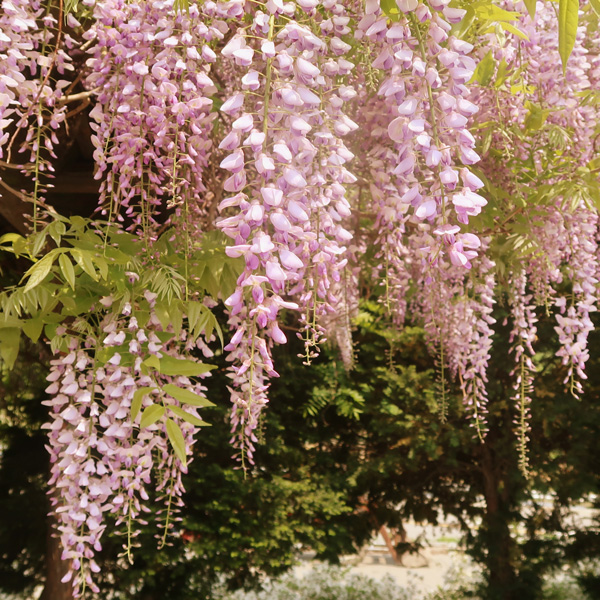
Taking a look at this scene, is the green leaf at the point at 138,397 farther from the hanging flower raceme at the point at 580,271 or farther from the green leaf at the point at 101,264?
the hanging flower raceme at the point at 580,271

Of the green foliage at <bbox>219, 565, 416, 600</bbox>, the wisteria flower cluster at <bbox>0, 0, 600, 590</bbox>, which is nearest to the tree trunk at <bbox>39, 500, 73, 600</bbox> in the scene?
the green foliage at <bbox>219, 565, 416, 600</bbox>

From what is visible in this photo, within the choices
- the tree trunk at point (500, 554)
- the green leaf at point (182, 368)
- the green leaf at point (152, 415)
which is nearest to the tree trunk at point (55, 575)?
the tree trunk at point (500, 554)

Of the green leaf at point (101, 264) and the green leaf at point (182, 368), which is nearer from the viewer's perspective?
the green leaf at point (182, 368)

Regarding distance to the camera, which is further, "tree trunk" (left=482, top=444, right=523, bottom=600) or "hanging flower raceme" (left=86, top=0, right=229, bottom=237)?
"tree trunk" (left=482, top=444, right=523, bottom=600)

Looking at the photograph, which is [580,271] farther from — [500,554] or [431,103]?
[500,554]

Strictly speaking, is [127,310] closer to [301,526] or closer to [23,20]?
[23,20]

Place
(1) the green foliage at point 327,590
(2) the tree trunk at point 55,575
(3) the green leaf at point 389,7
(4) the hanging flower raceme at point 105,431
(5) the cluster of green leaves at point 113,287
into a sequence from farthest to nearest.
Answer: (1) the green foliage at point 327,590
(2) the tree trunk at point 55,575
(4) the hanging flower raceme at point 105,431
(5) the cluster of green leaves at point 113,287
(3) the green leaf at point 389,7

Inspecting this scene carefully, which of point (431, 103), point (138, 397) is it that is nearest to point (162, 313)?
point (138, 397)

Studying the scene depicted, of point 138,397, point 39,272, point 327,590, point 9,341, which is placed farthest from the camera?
point 327,590

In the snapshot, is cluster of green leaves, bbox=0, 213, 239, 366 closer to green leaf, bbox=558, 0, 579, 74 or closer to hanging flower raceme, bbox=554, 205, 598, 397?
green leaf, bbox=558, 0, 579, 74

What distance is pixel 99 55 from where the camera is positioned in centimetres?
179

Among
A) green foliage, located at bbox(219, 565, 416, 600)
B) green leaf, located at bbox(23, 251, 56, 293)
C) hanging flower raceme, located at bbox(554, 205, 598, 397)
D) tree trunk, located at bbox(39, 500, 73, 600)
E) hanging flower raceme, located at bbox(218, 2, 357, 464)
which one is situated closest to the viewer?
hanging flower raceme, located at bbox(218, 2, 357, 464)

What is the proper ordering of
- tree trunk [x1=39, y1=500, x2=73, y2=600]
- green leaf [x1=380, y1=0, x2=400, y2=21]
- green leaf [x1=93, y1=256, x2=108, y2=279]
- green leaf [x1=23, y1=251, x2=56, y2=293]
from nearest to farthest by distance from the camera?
1. green leaf [x1=380, y1=0, x2=400, y2=21]
2. green leaf [x1=23, y1=251, x2=56, y2=293]
3. green leaf [x1=93, y1=256, x2=108, y2=279]
4. tree trunk [x1=39, y1=500, x2=73, y2=600]

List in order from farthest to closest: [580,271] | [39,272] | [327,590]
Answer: [327,590] < [580,271] < [39,272]
